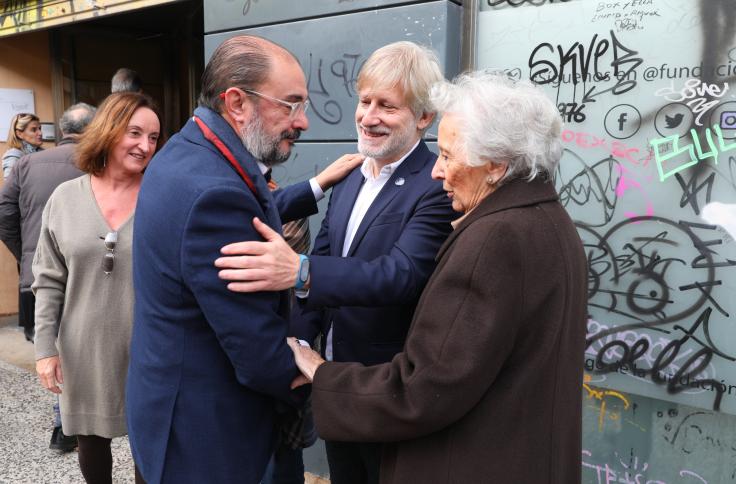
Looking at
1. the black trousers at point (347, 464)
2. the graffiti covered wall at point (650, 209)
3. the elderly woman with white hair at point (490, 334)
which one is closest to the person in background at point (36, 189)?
the black trousers at point (347, 464)

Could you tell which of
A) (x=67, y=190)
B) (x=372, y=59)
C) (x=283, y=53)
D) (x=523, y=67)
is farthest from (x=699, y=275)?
(x=67, y=190)

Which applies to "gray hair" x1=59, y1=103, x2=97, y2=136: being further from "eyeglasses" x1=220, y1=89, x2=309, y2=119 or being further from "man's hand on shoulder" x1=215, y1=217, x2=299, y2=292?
"man's hand on shoulder" x1=215, y1=217, x2=299, y2=292

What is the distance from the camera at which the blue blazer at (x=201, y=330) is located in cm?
150

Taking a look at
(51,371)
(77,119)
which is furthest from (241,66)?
(77,119)

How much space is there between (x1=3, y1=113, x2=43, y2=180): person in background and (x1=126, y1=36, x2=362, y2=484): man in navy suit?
14.3 ft

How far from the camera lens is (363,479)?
221 centimetres

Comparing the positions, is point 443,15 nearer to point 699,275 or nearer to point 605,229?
point 605,229

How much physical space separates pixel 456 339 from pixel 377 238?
677 mm

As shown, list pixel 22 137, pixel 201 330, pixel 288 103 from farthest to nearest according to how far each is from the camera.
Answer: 1. pixel 22 137
2. pixel 288 103
3. pixel 201 330

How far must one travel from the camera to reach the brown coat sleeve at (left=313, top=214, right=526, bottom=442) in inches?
51.5

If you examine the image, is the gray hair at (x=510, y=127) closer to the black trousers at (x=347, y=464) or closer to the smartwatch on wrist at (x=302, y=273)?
the smartwatch on wrist at (x=302, y=273)

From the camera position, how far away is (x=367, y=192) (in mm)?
2137

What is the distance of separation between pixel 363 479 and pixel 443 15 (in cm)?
216

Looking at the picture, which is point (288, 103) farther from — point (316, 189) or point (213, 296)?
point (316, 189)
